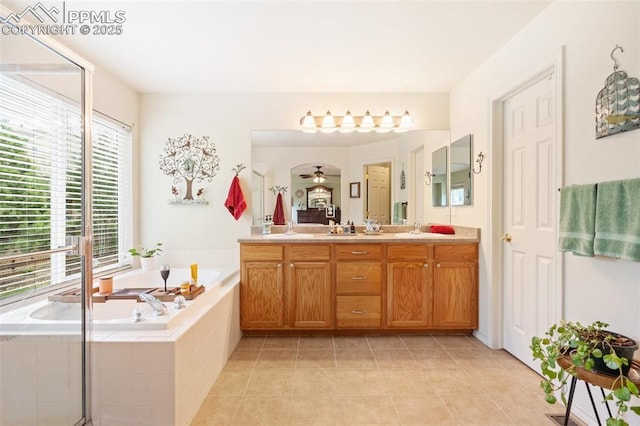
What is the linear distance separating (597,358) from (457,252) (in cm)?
166

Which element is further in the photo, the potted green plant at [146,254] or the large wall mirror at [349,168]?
the large wall mirror at [349,168]

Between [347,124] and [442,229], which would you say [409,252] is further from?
[347,124]

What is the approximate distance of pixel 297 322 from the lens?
2.93 meters

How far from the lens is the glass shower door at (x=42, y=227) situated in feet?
4.68

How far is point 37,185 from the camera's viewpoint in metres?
1.57

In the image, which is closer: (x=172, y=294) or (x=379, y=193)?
(x=172, y=294)

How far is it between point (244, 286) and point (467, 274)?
2.04 meters

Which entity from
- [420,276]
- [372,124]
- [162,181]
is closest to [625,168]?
[420,276]

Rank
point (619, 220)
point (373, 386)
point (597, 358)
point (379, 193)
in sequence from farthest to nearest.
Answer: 1. point (379, 193)
2. point (373, 386)
3. point (619, 220)
4. point (597, 358)

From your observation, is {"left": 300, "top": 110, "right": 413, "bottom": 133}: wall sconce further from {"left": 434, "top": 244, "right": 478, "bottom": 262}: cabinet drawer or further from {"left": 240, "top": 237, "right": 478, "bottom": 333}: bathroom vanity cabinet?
{"left": 434, "top": 244, "right": 478, "bottom": 262}: cabinet drawer

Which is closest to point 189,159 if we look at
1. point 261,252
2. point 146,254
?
point 146,254

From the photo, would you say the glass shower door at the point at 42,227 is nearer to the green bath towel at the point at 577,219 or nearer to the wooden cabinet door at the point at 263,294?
the wooden cabinet door at the point at 263,294

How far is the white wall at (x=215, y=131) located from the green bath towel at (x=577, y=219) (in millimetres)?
1977

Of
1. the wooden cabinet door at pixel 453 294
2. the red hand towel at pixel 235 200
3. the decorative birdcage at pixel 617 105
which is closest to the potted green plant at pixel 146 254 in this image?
the red hand towel at pixel 235 200
